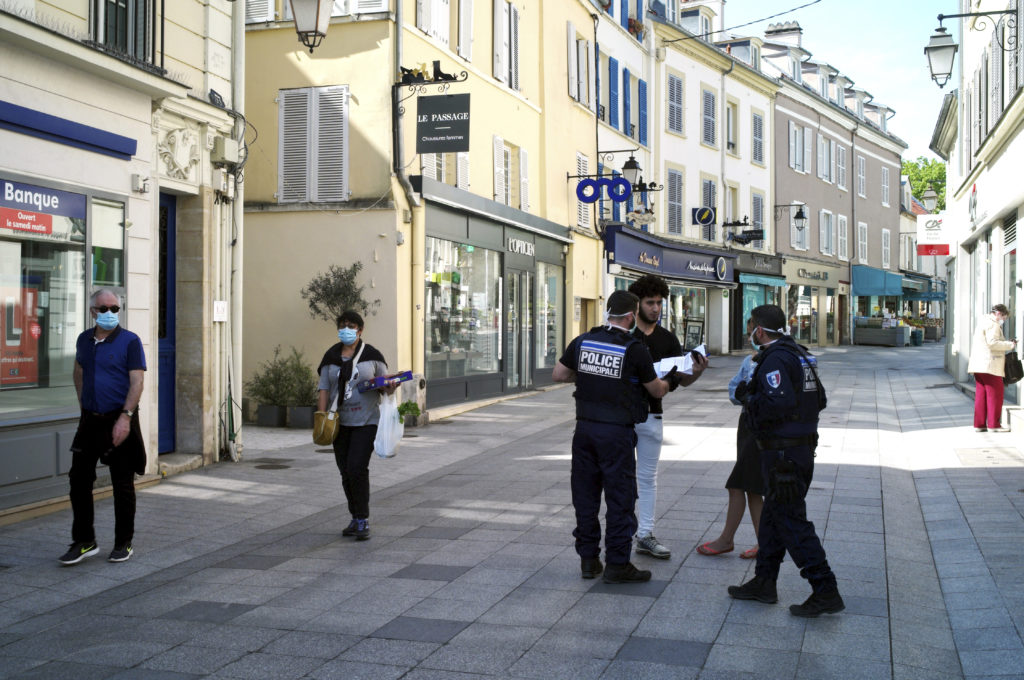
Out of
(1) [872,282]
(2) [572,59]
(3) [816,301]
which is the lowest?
(3) [816,301]

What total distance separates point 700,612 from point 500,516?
3058mm

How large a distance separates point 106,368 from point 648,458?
11.9 feet

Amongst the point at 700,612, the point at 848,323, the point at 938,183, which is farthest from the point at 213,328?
the point at 938,183

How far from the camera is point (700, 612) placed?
5371 mm

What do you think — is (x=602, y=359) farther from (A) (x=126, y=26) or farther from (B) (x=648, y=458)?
(A) (x=126, y=26)

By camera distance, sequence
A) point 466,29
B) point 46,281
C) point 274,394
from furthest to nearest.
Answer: point 466,29 < point 274,394 < point 46,281

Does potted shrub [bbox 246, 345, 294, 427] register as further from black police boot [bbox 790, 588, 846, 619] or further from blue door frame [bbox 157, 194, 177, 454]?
black police boot [bbox 790, 588, 846, 619]

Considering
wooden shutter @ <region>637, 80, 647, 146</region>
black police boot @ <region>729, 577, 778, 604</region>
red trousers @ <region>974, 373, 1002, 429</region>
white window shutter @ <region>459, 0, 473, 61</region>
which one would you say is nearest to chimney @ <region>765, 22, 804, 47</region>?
wooden shutter @ <region>637, 80, 647, 146</region>

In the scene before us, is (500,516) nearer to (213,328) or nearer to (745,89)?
(213,328)

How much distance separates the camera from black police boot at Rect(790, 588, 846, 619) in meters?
5.22

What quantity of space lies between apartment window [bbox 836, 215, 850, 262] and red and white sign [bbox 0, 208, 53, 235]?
40013 mm

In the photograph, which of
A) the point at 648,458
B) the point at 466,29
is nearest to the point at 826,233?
the point at 466,29

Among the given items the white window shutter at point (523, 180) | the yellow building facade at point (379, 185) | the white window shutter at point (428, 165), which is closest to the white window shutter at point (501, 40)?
the yellow building facade at point (379, 185)

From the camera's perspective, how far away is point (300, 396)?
48.0ft
